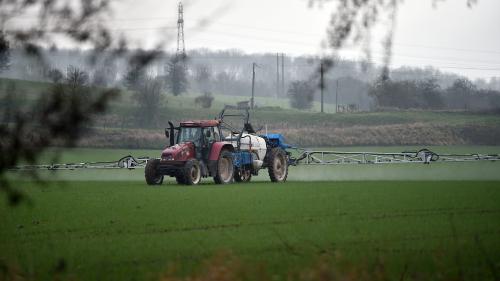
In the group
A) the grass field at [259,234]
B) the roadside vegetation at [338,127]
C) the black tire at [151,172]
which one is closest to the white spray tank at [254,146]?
the black tire at [151,172]

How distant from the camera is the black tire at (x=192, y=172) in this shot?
2667cm

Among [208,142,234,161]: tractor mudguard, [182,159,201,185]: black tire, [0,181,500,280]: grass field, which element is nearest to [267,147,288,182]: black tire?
[208,142,234,161]: tractor mudguard

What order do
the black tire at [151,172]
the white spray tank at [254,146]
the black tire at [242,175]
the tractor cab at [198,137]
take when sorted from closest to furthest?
the tractor cab at [198,137] < the black tire at [151,172] < the white spray tank at [254,146] < the black tire at [242,175]

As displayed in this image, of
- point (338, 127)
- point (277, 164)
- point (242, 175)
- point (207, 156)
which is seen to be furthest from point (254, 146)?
point (338, 127)

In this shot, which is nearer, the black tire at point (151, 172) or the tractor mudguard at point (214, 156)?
the tractor mudguard at point (214, 156)

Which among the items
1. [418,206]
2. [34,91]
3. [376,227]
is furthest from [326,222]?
[34,91]

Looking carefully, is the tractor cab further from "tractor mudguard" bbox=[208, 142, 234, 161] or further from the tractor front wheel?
the tractor front wheel

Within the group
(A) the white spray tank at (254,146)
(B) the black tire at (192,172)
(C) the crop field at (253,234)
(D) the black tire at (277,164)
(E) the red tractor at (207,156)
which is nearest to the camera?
(C) the crop field at (253,234)

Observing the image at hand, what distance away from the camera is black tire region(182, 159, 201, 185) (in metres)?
26.7

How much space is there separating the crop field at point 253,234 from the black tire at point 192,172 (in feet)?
9.78

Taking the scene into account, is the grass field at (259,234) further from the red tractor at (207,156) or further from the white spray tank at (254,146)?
the white spray tank at (254,146)

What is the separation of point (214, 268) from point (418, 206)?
34.3ft

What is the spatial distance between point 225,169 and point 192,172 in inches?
60.3

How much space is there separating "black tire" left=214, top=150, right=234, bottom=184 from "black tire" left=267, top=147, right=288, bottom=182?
1.81 meters
